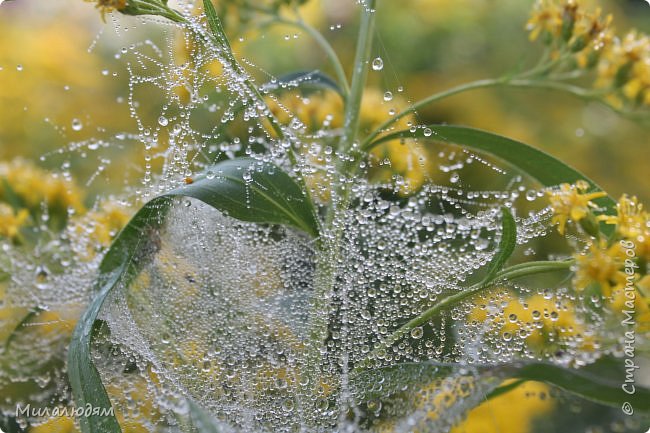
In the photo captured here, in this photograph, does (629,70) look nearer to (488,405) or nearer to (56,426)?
(488,405)

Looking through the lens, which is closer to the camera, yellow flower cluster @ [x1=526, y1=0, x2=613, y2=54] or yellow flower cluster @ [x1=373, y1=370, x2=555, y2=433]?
yellow flower cluster @ [x1=373, y1=370, x2=555, y2=433]

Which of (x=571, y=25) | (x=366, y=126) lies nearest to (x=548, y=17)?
(x=571, y=25)

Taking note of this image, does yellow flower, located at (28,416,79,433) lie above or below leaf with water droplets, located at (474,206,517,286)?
below

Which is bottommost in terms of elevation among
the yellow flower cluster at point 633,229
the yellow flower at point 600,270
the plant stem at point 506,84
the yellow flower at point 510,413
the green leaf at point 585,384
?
the yellow flower at point 510,413

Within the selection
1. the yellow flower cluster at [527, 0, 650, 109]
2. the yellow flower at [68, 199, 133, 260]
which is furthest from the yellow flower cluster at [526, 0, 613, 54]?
the yellow flower at [68, 199, 133, 260]

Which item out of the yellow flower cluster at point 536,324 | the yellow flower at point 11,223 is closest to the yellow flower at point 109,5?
the yellow flower at point 11,223

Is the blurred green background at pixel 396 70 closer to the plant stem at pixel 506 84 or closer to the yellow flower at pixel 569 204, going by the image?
the plant stem at pixel 506 84

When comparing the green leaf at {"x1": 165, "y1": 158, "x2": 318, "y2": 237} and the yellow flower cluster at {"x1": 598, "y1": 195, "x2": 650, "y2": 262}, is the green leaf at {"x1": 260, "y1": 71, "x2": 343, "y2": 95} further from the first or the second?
the yellow flower cluster at {"x1": 598, "y1": 195, "x2": 650, "y2": 262}
